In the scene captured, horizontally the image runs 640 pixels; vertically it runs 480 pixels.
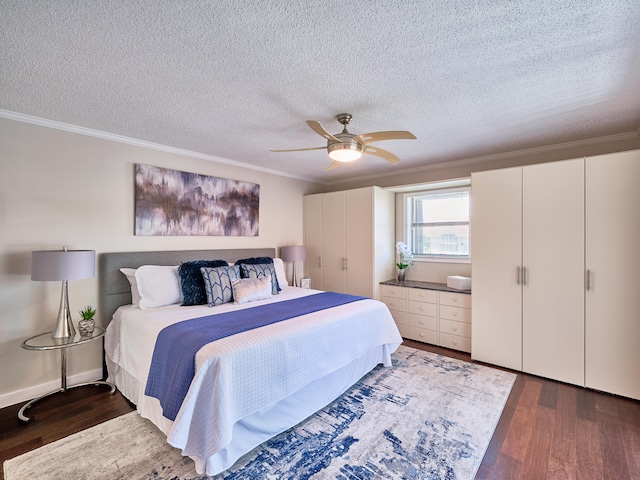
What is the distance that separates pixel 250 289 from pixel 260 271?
415mm

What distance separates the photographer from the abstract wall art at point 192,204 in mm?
3297

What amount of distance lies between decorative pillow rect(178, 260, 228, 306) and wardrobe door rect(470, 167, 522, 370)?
9.76 ft

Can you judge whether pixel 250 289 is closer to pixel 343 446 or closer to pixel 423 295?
pixel 343 446

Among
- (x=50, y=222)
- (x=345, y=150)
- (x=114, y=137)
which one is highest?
(x=114, y=137)

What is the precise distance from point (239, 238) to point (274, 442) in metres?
2.71

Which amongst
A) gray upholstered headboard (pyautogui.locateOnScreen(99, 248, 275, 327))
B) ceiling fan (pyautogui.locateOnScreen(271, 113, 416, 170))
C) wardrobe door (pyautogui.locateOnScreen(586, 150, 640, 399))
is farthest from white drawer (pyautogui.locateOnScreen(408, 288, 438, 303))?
gray upholstered headboard (pyautogui.locateOnScreen(99, 248, 275, 327))

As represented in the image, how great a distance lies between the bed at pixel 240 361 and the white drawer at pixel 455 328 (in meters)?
0.94

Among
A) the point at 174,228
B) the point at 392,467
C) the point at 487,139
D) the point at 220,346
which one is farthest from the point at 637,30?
the point at 174,228

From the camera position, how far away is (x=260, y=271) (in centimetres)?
346

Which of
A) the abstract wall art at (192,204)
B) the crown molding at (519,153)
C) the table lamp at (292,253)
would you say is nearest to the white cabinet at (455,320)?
the crown molding at (519,153)

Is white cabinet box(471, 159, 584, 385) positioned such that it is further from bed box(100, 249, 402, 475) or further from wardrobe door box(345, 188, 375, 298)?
wardrobe door box(345, 188, 375, 298)

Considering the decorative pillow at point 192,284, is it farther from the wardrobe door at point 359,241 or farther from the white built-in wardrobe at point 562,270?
the white built-in wardrobe at point 562,270

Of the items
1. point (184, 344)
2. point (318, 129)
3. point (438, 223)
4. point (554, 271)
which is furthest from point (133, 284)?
point (554, 271)

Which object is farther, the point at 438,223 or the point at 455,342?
the point at 438,223
